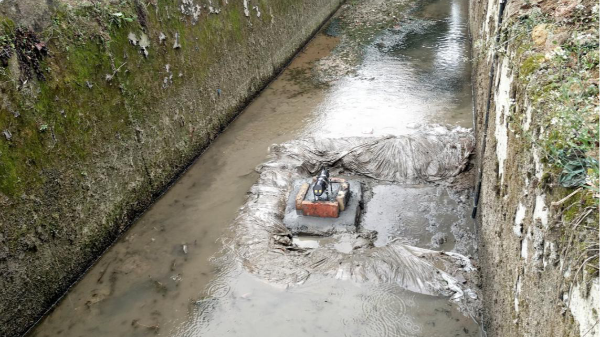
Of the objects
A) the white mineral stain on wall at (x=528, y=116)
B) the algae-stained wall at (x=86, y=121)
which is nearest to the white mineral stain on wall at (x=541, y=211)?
the white mineral stain on wall at (x=528, y=116)

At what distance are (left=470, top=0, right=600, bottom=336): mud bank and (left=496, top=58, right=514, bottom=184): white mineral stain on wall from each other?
14mm

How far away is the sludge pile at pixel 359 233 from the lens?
4.13 metres

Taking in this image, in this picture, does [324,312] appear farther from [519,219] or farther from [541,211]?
[541,211]

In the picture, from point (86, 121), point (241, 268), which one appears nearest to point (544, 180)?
point (241, 268)

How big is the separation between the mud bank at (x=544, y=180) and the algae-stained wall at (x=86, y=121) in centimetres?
414

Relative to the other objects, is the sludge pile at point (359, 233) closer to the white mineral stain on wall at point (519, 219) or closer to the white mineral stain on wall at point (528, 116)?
the white mineral stain on wall at point (519, 219)

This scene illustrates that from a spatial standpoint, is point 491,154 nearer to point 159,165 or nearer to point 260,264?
point 260,264

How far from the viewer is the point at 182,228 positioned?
17.3 feet

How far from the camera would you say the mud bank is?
2.05 metres

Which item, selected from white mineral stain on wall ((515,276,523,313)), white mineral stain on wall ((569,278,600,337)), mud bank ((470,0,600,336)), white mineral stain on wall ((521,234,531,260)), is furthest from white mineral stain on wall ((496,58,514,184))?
white mineral stain on wall ((569,278,600,337))

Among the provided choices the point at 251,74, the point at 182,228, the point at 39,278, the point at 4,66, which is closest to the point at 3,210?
the point at 39,278

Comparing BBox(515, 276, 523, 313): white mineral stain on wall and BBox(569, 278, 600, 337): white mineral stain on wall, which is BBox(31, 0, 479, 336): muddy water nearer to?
BBox(515, 276, 523, 313): white mineral stain on wall

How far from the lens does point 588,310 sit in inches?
71.2

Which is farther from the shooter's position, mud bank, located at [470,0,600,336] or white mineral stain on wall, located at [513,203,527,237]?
white mineral stain on wall, located at [513,203,527,237]
